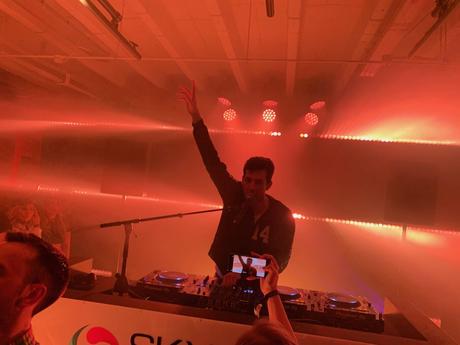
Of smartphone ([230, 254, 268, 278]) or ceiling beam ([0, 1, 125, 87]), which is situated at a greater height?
ceiling beam ([0, 1, 125, 87])

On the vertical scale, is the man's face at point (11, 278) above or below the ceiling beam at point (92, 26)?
below

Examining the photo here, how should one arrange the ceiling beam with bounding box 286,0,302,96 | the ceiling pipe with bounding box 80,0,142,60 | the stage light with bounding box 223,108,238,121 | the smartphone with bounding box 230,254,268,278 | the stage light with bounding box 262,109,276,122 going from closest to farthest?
the smartphone with bounding box 230,254,268,278
the ceiling pipe with bounding box 80,0,142,60
the ceiling beam with bounding box 286,0,302,96
the stage light with bounding box 262,109,276,122
the stage light with bounding box 223,108,238,121

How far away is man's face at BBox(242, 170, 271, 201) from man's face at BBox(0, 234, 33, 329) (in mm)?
2340

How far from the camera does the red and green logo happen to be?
6.45 ft

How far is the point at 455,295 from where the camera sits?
441cm

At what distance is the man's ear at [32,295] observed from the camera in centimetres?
122

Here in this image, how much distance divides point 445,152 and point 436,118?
46 centimetres

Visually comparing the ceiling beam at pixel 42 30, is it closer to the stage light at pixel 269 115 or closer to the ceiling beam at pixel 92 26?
the ceiling beam at pixel 92 26

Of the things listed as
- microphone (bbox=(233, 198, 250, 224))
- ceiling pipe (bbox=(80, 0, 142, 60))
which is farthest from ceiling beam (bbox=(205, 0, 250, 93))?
microphone (bbox=(233, 198, 250, 224))

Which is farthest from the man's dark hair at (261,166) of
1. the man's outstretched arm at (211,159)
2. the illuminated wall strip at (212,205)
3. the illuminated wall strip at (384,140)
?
the illuminated wall strip at (384,140)

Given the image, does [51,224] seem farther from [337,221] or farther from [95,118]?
[337,221]

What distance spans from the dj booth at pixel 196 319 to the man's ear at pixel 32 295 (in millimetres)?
762

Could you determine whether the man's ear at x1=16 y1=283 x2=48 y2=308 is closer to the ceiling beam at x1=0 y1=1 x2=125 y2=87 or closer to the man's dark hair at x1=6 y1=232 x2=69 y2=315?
the man's dark hair at x1=6 y1=232 x2=69 y2=315

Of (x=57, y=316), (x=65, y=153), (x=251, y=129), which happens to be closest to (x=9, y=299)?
(x=57, y=316)
